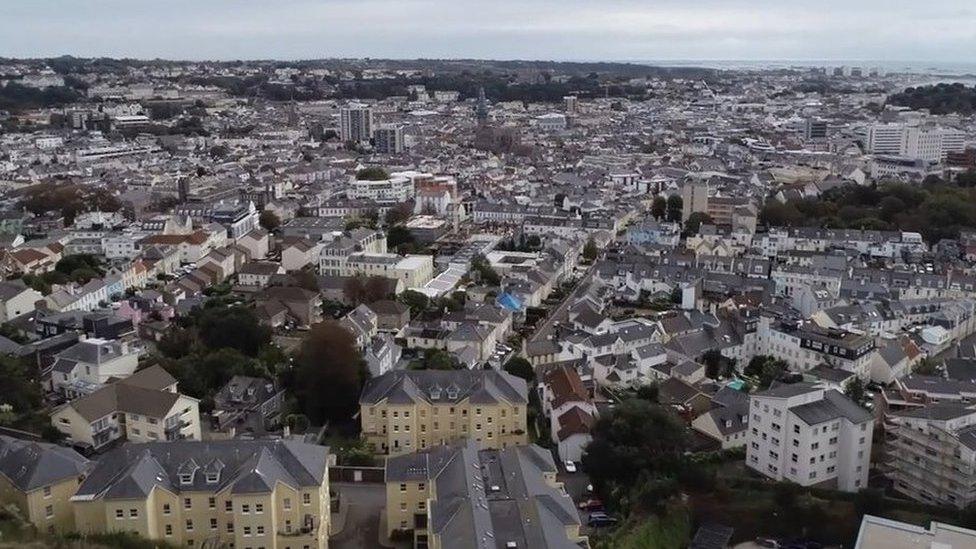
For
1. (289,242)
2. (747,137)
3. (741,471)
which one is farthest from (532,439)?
(747,137)

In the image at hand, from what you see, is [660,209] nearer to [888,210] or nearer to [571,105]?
[888,210]

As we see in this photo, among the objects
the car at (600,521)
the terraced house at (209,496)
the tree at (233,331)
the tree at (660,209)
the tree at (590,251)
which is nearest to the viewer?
the terraced house at (209,496)

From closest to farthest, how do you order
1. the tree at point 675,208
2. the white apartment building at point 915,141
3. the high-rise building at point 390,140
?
the tree at point 675,208 → the white apartment building at point 915,141 → the high-rise building at point 390,140

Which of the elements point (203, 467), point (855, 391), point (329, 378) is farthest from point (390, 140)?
point (203, 467)

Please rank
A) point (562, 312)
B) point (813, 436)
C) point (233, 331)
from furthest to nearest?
point (562, 312) → point (233, 331) → point (813, 436)

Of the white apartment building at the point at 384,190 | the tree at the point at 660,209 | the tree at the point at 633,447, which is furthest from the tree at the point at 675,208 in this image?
the tree at the point at 633,447

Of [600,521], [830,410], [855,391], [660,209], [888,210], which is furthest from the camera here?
[660,209]

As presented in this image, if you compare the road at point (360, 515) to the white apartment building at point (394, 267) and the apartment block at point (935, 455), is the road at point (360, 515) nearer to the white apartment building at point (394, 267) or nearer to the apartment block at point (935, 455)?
the apartment block at point (935, 455)

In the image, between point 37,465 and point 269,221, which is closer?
point 37,465

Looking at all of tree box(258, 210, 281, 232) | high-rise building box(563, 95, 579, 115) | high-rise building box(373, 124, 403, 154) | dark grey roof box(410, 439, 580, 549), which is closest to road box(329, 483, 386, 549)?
dark grey roof box(410, 439, 580, 549)
